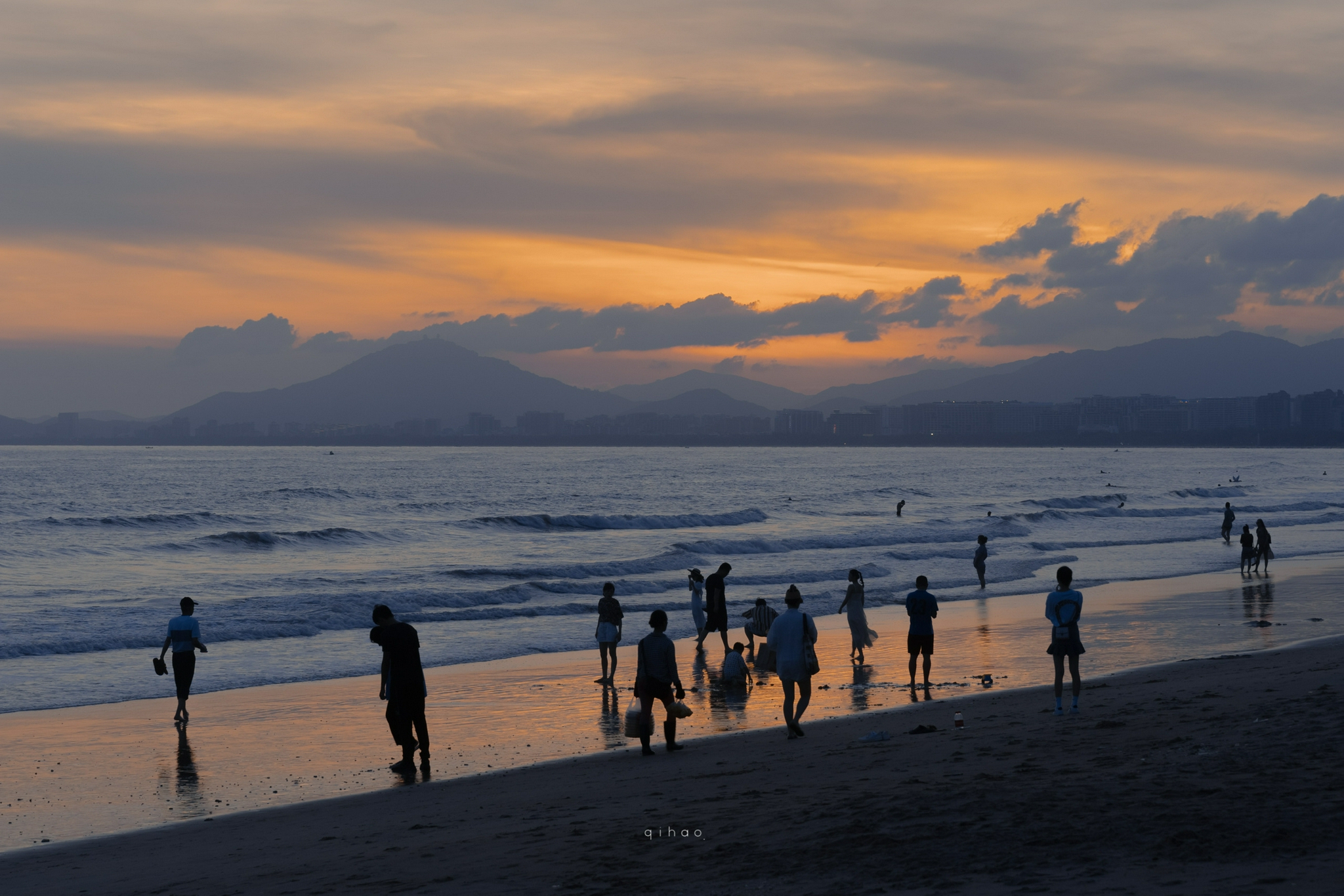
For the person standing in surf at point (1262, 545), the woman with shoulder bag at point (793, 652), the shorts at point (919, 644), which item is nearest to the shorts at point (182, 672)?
the woman with shoulder bag at point (793, 652)

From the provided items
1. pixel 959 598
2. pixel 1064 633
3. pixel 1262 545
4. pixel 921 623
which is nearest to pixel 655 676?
pixel 1064 633

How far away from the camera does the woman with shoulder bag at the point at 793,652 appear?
1254 cm

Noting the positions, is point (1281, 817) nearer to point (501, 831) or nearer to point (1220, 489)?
point (501, 831)

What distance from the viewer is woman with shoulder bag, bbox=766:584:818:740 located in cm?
1254

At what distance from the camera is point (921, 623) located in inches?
627

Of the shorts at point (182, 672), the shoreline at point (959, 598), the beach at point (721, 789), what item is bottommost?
the shoreline at point (959, 598)

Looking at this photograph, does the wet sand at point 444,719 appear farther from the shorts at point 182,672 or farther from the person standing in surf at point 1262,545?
the person standing in surf at point 1262,545

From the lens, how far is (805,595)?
101ft

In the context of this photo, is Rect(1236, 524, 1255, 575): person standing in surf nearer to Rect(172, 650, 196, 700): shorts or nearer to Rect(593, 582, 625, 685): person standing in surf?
Rect(593, 582, 625, 685): person standing in surf

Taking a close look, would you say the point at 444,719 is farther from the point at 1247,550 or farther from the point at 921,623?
the point at 1247,550

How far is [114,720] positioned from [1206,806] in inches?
552

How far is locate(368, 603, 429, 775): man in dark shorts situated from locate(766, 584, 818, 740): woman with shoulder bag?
4000 mm

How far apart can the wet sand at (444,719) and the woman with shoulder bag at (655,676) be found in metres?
0.94

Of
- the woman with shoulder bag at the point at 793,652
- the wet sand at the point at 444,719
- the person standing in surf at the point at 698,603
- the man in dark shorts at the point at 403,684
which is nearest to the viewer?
the wet sand at the point at 444,719
